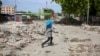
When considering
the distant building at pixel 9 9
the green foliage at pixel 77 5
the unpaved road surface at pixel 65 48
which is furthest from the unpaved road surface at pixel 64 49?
the distant building at pixel 9 9

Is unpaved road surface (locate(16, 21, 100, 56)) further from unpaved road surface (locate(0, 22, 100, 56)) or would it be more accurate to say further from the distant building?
the distant building

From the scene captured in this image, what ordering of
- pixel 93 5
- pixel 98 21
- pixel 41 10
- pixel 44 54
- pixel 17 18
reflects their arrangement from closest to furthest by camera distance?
pixel 44 54 < pixel 93 5 < pixel 98 21 < pixel 17 18 < pixel 41 10

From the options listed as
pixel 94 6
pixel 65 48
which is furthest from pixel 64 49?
pixel 94 6

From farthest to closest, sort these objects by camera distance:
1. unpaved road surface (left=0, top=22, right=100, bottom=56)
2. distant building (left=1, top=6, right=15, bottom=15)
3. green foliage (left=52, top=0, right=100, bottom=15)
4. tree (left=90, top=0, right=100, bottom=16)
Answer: distant building (left=1, top=6, right=15, bottom=15) → green foliage (left=52, top=0, right=100, bottom=15) → tree (left=90, top=0, right=100, bottom=16) → unpaved road surface (left=0, top=22, right=100, bottom=56)

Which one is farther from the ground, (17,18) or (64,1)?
(64,1)

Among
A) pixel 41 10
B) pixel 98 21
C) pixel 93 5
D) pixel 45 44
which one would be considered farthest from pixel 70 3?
pixel 41 10

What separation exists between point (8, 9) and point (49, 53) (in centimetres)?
11964

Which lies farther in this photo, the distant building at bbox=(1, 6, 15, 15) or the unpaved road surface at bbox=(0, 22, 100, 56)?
the distant building at bbox=(1, 6, 15, 15)

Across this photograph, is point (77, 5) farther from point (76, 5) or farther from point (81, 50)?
point (81, 50)

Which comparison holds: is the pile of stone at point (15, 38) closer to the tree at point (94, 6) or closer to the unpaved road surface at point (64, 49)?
the unpaved road surface at point (64, 49)

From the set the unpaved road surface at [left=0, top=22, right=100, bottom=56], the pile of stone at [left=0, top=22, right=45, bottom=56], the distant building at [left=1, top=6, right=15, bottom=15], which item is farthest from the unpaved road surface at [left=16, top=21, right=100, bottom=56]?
the distant building at [left=1, top=6, right=15, bottom=15]

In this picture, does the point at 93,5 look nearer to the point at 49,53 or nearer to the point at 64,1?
the point at 64,1

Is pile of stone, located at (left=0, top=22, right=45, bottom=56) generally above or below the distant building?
above

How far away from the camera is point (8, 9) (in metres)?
134
